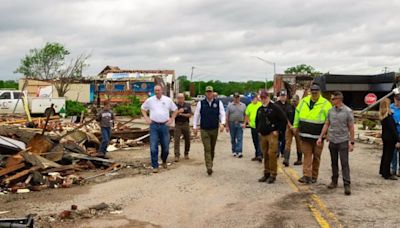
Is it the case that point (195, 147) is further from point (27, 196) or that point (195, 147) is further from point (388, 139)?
point (27, 196)

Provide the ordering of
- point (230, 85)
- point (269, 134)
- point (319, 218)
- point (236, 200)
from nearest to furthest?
point (319, 218)
point (236, 200)
point (269, 134)
point (230, 85)

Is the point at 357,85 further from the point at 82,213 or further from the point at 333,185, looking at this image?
the point at 82,213

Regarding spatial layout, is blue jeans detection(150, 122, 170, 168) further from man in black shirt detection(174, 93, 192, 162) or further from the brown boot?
the brown boot

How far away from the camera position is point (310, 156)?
1008cm

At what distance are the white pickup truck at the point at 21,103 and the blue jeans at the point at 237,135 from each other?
19.6 metres

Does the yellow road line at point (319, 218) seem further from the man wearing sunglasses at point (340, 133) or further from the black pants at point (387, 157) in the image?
the black pants at point (387, 157)

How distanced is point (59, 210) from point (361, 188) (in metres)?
5.50

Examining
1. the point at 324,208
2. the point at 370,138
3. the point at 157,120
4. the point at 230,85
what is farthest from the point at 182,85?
the point at 324,208

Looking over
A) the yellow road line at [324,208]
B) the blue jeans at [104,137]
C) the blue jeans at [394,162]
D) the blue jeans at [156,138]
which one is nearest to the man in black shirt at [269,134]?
the yellow road line at [324,208]

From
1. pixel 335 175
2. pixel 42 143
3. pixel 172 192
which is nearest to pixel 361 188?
pixel 335 175

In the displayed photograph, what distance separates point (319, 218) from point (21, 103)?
1121 inches

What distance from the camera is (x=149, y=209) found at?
7.93 meters

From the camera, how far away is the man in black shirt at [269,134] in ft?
33.4

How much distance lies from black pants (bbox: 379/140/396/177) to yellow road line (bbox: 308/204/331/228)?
3.65 m
